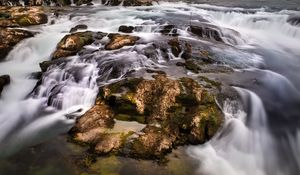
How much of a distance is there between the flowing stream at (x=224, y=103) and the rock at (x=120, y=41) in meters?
0.41

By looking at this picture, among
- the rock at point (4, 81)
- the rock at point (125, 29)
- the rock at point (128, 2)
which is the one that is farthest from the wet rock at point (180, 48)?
the rock at point (128, 2)

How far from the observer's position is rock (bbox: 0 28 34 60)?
14438 millimetres

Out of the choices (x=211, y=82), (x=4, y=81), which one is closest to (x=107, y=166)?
(x=211, y=82)

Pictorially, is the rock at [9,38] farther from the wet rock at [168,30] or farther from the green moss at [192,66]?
the green moss at [192,66]

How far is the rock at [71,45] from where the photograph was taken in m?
13.4

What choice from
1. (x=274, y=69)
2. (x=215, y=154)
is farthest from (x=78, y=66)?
(x=274, y=69)

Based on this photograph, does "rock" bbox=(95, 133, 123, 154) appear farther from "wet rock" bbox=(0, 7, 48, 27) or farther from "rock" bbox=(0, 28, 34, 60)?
"wet rock" bbox=(0, 7, 48, 27)

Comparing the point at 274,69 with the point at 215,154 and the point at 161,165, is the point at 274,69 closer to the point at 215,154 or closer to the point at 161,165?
the point at 215,154

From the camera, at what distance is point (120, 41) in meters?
14.2

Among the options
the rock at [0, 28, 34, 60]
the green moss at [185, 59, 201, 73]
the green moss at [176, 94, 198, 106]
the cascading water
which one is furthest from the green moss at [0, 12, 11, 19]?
the cascading water

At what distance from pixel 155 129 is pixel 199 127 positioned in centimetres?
117

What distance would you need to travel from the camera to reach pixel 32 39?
51.0ft

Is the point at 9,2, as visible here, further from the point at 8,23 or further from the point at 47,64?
the point at 47,64

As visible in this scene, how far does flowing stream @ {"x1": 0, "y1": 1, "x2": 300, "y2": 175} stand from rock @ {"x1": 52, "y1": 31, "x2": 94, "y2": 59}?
0.53 meters
